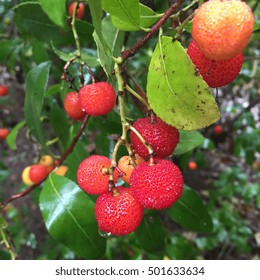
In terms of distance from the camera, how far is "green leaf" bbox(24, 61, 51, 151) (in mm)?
1454

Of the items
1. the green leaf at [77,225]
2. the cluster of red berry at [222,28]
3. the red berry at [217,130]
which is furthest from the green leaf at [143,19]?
the red berry at [217,130]

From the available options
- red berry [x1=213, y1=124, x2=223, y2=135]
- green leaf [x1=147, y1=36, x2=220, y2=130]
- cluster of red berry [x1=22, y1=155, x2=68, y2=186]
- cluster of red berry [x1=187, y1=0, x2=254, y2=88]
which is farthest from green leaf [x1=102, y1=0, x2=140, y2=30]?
red berry [x1=213, y1=124, x2=223, y2=135]

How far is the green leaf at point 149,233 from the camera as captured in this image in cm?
158

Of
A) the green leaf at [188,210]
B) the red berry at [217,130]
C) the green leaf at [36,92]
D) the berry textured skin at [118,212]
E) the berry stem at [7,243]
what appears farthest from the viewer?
the red berry at [217,130]

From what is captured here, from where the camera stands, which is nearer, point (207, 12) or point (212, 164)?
point (207, 12)

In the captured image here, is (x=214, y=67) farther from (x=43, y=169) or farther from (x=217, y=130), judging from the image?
(x=217, y=130)

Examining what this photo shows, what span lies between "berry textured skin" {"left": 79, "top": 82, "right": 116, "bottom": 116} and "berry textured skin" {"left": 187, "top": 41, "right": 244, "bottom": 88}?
0.30 m

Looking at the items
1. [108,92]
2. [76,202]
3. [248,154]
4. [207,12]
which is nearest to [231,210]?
[248,154]

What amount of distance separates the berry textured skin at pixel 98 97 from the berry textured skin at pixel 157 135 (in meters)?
0.17

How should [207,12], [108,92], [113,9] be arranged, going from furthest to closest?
1. [108,92]
2. [113,9]
3. [207,12]

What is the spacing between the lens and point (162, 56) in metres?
0.79

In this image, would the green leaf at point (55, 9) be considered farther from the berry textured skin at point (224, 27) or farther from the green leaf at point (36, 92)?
the berry textured skin at point (224, 27)

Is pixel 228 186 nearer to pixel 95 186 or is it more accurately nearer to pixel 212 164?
pixel 212 164

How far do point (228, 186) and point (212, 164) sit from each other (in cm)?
101
